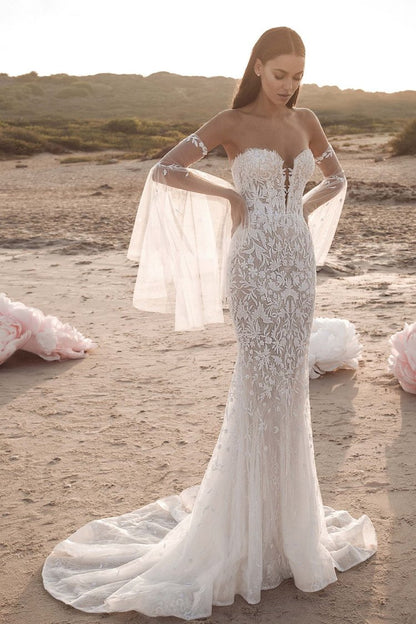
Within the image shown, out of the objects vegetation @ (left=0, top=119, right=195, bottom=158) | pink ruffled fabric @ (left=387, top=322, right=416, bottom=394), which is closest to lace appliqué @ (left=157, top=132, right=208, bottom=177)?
pink ruffled fabric @ (left=387, top=322, right=416, bottom=394)

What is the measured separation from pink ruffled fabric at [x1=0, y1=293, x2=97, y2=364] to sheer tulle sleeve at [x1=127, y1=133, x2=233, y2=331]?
3020mm

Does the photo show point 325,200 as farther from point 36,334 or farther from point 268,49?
point 36,334

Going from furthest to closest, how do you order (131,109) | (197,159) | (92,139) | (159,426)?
(131,109) → (92,139) → (159,426) → (197,159)

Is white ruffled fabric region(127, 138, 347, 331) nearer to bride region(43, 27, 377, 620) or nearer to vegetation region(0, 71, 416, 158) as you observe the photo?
bride region(43, 27, 377, 620)

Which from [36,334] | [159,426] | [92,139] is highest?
[92,139]

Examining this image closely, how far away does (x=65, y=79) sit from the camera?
Answer: 267 feet

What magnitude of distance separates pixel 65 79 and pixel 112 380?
80317 mm

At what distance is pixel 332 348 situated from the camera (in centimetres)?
608

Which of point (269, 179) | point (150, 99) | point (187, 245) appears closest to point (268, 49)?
point (269, 179)

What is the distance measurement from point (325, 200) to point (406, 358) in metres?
2.33

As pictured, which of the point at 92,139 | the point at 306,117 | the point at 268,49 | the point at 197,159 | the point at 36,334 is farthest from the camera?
the point at 92,139

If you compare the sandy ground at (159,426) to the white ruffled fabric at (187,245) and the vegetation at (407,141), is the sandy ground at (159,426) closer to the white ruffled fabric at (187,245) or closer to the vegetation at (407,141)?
the white ruffled fabric at (187,245)

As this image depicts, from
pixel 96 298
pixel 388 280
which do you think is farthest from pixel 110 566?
pixel 388 280

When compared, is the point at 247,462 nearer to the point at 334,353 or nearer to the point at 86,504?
the point at 86,504
